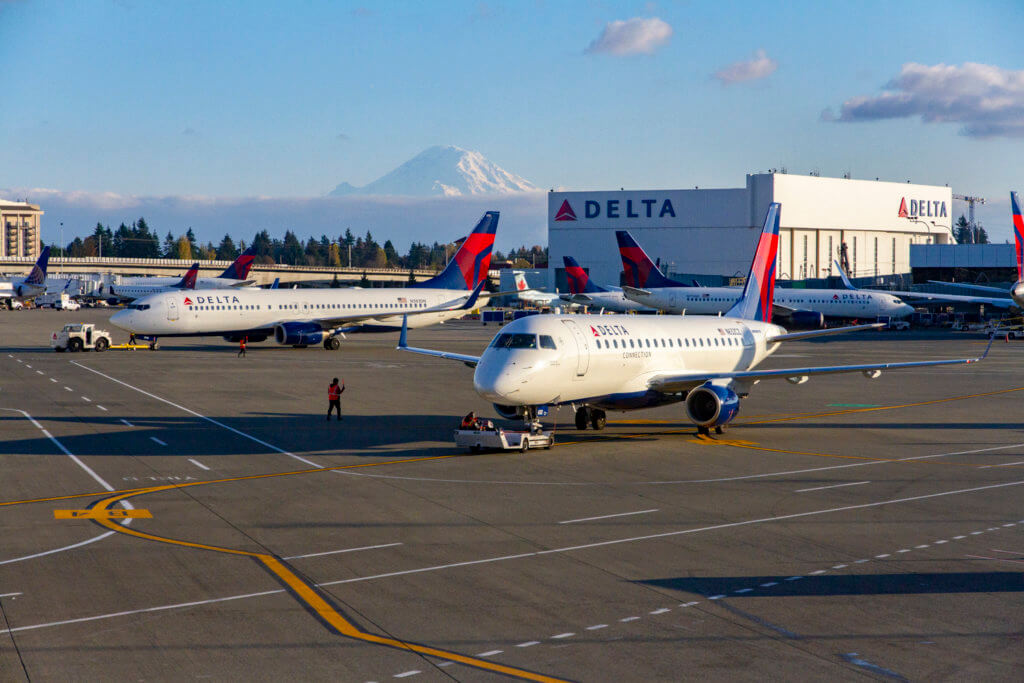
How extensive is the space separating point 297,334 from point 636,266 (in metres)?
43.1

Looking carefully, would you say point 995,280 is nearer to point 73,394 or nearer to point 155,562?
point 73,394

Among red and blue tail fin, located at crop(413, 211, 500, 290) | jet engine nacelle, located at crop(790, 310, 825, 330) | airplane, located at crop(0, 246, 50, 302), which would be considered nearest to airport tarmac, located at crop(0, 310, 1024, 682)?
red and blue tail fin, located at crop(413, 211, 500, 290)

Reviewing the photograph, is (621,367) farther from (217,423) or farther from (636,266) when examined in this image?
(636,266)

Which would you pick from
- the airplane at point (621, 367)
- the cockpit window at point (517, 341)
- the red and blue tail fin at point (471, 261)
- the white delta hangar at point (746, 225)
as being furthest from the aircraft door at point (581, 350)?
the white delta hangar at point (746, 225)

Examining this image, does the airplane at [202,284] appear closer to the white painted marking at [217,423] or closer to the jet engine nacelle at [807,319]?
the jet engine nacelle at [807,319]

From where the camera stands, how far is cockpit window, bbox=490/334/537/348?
1325 inches

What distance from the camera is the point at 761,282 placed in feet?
157

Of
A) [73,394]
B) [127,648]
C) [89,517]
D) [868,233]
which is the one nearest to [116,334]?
[73,394]

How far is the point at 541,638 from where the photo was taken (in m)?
15.2

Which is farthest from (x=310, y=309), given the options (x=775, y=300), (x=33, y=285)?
(x=33, y=285)

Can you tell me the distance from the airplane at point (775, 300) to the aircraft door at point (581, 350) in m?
72.9

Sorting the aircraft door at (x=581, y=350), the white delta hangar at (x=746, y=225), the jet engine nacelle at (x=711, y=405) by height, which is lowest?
the jet engine nacelle at (x=711, y=405)

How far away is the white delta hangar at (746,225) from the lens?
6334 inches

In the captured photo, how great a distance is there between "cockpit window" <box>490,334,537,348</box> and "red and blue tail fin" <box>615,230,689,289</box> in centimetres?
7128
